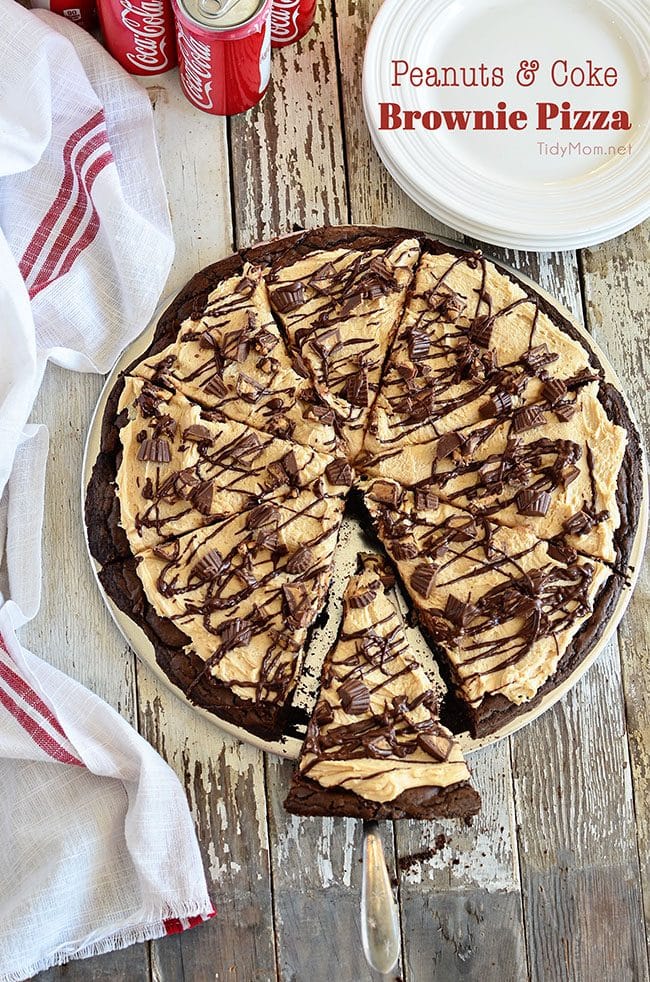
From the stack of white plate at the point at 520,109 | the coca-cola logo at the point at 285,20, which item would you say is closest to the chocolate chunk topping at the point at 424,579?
the stack of white plate at the point at 520,109

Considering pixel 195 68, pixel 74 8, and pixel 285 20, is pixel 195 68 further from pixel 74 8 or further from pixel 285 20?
pixel 74 8

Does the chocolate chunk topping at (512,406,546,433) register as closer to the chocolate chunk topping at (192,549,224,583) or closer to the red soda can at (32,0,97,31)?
the chocolate chunk topping at (192,549,224,583)

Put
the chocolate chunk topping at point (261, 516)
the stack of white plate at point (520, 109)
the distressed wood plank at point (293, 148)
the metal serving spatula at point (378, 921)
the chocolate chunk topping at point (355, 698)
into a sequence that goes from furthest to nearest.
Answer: the distressed wood plank at point (293, 148)
the stack of white plate at point (520, 109)
the chocolate chunk topping at point (261, 516)
the chocolate chunk topping at point (355, 698)
the metal serving spatula at point (378, 921)

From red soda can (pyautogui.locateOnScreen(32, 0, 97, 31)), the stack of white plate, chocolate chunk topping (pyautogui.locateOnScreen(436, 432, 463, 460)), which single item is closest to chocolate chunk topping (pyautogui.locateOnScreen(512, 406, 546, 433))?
chocolate chunk topping (pyautogui.locateOnScreen(436, 432, 463, 460))

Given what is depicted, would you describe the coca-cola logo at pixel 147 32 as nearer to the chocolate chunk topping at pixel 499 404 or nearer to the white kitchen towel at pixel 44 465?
the white kitchen towel at pixel 44 465

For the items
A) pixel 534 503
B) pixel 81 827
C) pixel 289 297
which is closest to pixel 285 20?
pixel 289 297

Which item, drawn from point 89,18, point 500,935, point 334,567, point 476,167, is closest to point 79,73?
point 89,18
